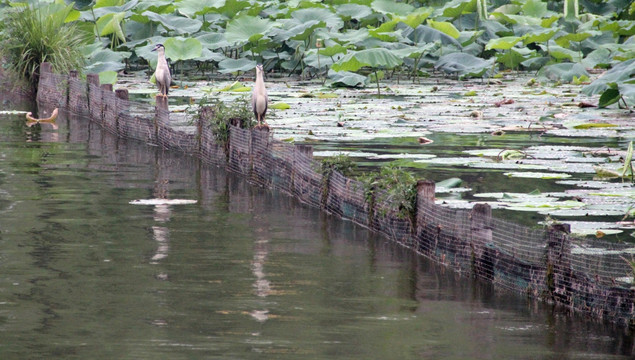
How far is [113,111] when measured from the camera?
16766mm

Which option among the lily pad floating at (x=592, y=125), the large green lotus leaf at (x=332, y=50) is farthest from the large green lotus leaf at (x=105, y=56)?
the lily pad floating at (x=592, y=125)

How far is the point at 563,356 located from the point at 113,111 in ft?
38.0

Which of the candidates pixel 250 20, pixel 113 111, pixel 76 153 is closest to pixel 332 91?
pixel 250 20

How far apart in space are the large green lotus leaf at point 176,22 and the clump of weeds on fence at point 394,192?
18933mm

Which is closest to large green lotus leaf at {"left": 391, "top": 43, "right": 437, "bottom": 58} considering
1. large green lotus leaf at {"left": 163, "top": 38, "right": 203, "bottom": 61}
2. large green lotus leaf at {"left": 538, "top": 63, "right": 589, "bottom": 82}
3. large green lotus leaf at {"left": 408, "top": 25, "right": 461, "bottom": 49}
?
large green lotus leaf at {"left": 408, "top": 25, "right": 461, "bottom": 49}

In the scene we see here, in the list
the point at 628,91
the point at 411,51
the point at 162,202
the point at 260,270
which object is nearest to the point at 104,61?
the point at 411,51

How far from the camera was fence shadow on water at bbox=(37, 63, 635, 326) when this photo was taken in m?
7.14

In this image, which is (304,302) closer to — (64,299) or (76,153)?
(64,299)

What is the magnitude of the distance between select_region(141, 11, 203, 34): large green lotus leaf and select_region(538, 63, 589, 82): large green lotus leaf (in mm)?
8698

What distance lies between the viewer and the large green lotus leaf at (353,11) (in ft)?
97.1

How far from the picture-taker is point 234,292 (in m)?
7.44

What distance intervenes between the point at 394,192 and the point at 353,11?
21355 mm

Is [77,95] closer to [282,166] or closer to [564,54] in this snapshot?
[282,166]

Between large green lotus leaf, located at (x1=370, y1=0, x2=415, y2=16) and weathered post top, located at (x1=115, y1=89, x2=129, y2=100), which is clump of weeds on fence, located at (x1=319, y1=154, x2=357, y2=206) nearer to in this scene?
weathered post top, located at (x1=115, y1=89, x2=129, y2=100)
